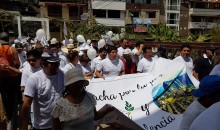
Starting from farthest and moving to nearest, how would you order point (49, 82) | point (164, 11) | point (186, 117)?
point (164, 11) < point (49, 82) < point (186, 117)

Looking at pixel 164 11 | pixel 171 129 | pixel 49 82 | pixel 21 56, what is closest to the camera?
pixel 49 82

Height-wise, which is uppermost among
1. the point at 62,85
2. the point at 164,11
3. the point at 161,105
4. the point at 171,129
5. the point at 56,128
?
the point at 164,11

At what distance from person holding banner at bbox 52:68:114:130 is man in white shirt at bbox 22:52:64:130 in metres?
0.54

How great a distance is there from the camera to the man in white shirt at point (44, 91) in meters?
3.31

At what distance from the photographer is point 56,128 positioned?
2.85 meters

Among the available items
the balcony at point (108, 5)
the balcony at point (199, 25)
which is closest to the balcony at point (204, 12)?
the balcony at point (199, 25)

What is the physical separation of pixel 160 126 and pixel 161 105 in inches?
13.7

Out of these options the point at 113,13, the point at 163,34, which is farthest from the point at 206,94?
the point at 113,13

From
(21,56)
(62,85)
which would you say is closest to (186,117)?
(62,85)

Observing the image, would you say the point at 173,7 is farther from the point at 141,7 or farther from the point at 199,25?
the point at 141,7

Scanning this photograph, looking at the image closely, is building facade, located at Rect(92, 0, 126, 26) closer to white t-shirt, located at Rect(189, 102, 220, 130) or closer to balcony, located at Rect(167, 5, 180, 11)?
balcony, located at Rect(167, 5, 180, 11)

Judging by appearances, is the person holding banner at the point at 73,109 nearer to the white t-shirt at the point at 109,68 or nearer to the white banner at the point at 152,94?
the white banner at the point at 152,94

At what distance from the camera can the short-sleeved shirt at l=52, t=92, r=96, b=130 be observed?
9.14 feet

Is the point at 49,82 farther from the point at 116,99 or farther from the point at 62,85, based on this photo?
the point at 116,99
